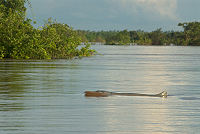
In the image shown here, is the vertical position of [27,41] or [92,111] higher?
[27,41]

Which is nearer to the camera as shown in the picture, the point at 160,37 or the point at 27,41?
the point at 27,41

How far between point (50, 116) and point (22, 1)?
41.2 m

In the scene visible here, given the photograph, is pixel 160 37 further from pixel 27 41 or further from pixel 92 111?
pixel 92 111

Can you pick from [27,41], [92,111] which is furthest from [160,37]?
[92,111]

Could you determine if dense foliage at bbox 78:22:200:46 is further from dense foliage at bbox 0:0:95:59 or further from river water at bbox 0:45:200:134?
river water at bbox 0:45:200:134

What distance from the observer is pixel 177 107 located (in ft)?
42.5

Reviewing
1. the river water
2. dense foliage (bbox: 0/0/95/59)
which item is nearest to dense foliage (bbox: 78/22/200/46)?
dense foliage (bbox: 0/0/95/59)

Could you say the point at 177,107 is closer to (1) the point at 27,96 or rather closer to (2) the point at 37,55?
(1) the point at 27,96

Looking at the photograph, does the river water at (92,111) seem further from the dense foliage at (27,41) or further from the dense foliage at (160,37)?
the dense foliage at (160,37)

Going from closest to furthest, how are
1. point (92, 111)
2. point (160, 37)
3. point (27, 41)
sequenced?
point (92, 111) < point (27, 41) < point (160, 37)

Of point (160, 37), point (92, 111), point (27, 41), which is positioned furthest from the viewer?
point (160, 37)

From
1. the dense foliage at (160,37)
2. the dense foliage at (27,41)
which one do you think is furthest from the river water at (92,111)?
the dense foliage at (160,37)

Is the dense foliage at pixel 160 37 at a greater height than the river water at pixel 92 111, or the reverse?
the dense foliage at pixel 160 37

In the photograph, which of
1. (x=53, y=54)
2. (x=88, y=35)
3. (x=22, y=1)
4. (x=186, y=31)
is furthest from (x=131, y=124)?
(x=88, y=35)
